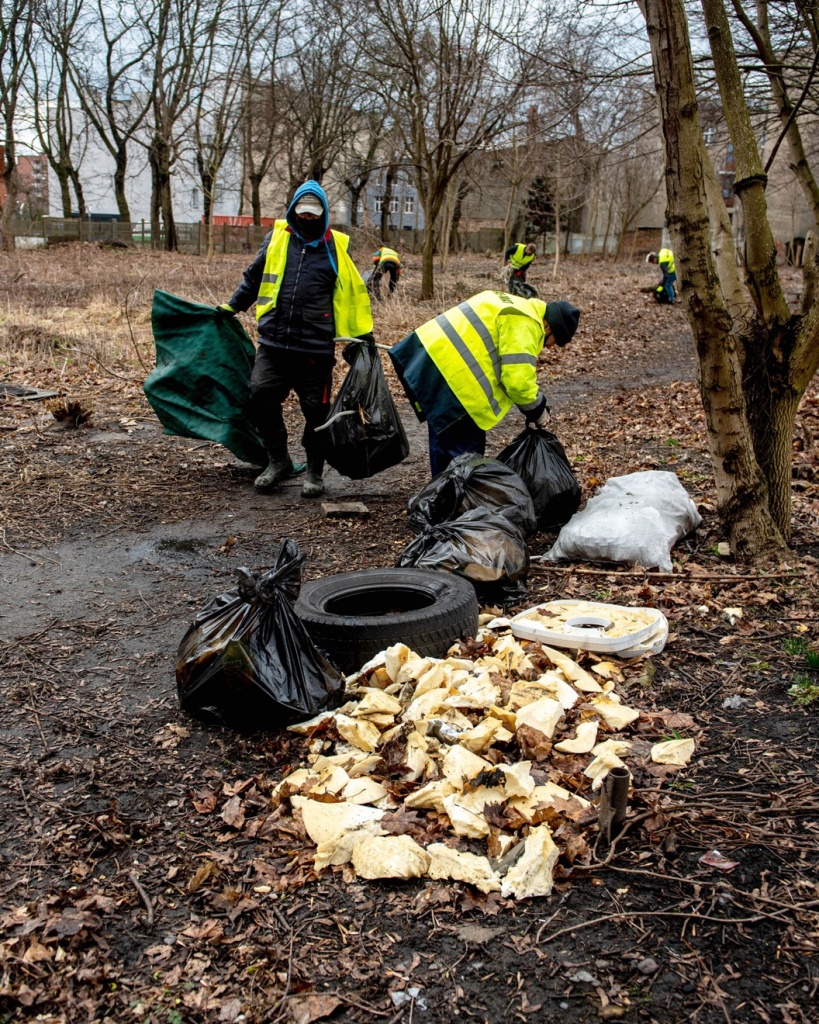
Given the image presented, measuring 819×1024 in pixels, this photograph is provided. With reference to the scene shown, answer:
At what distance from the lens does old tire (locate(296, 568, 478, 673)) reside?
3723 mm

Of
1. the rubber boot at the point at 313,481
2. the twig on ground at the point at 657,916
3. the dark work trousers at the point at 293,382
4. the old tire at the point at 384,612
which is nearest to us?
the twig on ground at the point at 657,916

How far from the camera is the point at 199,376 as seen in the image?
657cm

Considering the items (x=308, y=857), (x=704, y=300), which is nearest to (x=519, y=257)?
(x=704, y=300)

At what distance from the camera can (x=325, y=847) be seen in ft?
8.69

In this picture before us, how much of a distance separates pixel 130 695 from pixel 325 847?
4.26 ft

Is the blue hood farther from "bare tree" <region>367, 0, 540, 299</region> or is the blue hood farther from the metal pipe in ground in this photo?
"bare tree" <region>367, 0, 540, 299</region>

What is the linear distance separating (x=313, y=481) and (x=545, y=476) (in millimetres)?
1760

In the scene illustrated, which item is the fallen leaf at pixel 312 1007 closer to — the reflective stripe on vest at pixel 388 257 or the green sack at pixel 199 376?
the green sack at pixel 199 376

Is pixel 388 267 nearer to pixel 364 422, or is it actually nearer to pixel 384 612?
pixel 364 422

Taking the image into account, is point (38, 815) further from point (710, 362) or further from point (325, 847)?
point (710, 362)

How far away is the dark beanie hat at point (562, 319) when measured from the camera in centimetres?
523

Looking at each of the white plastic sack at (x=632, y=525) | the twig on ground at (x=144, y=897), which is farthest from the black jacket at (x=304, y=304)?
the twig on ground at (x=144, y=897)

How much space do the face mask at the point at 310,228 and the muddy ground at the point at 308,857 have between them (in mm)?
1853

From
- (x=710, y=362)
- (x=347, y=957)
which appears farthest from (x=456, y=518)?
(x=347, y=957)
